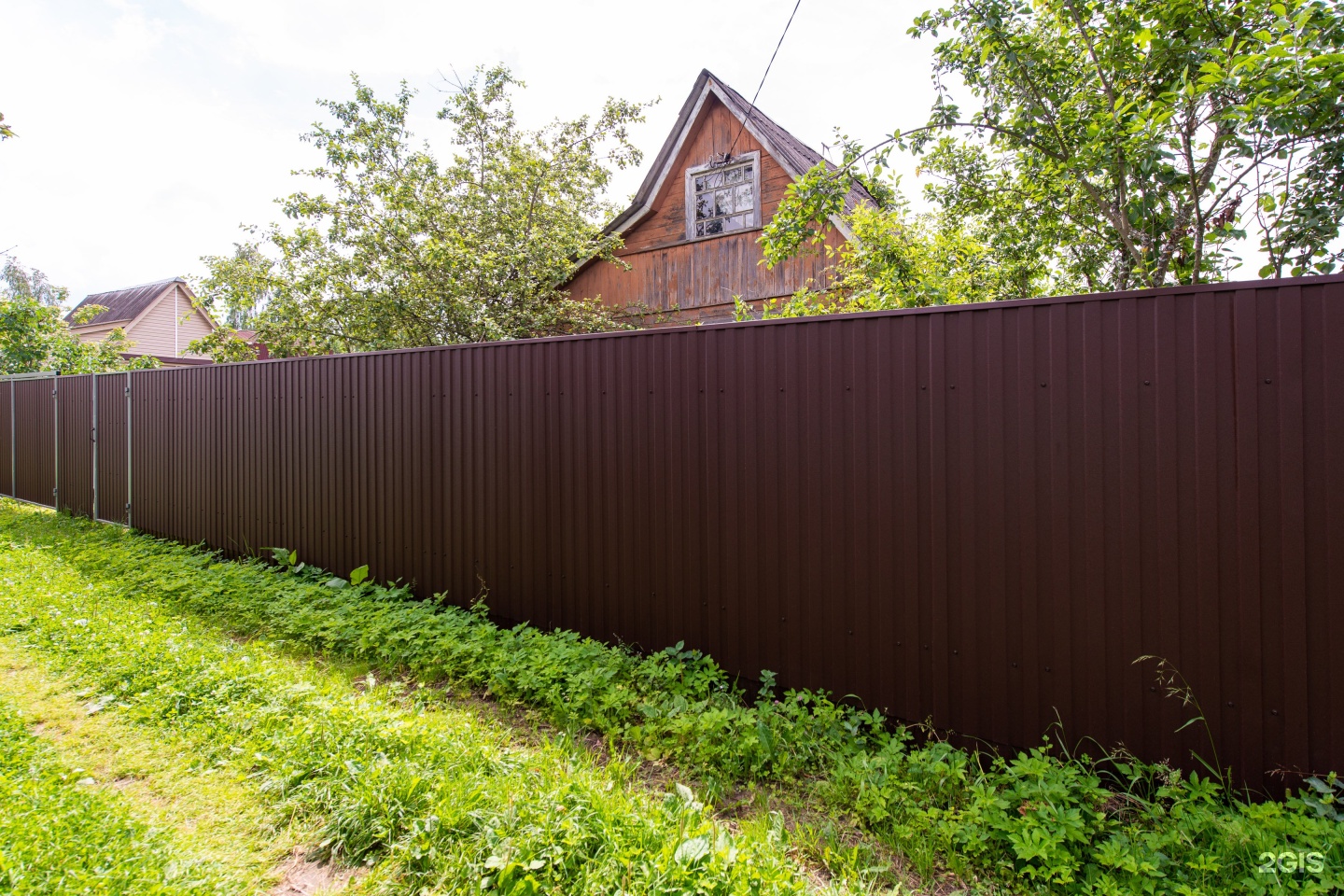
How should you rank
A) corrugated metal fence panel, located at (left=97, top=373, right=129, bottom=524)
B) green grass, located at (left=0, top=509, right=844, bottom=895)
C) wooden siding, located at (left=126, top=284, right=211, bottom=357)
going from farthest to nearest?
wooden siding, located at (left=126, top=284, right=211, bottom=357) → corrugated metal fence panel, located at (left=97, top=373, right=129, bottom=524) → green grass, located at (left=0, top=509, right=844, bottom=895)

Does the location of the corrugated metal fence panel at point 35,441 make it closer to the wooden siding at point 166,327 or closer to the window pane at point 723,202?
the window pane at point 723,202

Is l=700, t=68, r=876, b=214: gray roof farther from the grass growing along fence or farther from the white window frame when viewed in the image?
the grass growing along fence

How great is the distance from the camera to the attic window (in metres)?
8.77

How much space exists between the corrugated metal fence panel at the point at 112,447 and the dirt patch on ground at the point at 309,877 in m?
7.43

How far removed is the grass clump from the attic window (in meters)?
8.18

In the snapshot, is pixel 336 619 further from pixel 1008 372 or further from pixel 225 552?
pixel 1008 372

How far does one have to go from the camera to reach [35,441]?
9.04 metres

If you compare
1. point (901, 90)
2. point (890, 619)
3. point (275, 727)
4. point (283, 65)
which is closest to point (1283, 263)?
point (901, 90)

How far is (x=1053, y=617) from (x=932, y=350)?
3.91ft

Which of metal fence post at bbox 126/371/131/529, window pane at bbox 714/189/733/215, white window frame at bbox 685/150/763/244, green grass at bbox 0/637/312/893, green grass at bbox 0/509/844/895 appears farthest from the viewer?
window pane at bbox 714/189/733/215

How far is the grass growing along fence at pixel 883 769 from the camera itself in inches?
77.7

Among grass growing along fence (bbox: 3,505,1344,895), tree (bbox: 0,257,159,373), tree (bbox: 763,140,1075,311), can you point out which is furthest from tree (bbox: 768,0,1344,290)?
tree (bbox: 0,257,159,373)

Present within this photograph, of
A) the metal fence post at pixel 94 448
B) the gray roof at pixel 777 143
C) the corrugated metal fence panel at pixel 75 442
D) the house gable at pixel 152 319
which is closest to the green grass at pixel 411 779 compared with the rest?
the metal fence post at pixel 94 448

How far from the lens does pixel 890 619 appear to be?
293cm
